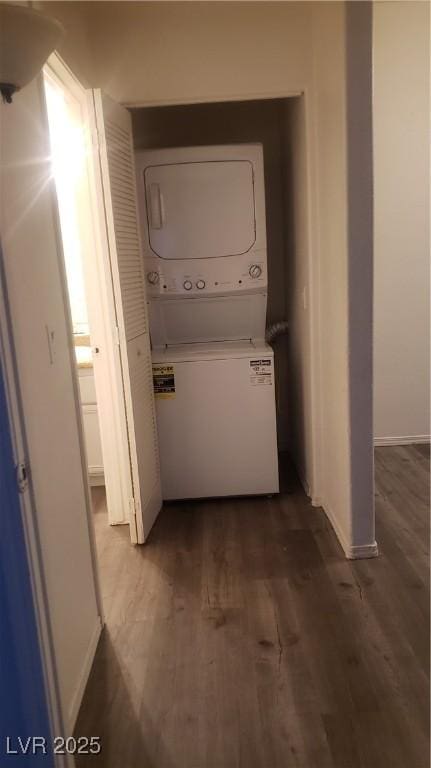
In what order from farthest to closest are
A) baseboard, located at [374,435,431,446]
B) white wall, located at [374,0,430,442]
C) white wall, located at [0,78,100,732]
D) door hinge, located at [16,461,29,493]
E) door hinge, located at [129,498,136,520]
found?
baseboard, located at [374,435,431,446]
white wall, located at [374,0,430,442]
door hinge, located at [129,498,136,520]
white wall, located at [0,78,100,732]
door hinge, located at [16,461,29,493]

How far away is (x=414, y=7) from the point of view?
9.88 ft

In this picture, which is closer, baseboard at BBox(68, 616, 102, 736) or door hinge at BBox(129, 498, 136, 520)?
baseboard at BBox(68, 616, 102, 736)

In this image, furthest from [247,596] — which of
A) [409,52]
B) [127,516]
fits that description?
[409,52]

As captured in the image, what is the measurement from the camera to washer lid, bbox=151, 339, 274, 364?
2.86 meters

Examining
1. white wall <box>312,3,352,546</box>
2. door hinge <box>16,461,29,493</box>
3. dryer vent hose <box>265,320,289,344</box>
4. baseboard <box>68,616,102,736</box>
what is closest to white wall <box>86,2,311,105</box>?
white wall <box>312,3,352,546</box>

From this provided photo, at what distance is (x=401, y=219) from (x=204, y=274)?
4.23 feet

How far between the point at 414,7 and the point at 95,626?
345 centimetres

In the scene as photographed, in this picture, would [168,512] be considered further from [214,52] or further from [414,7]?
[414,7]

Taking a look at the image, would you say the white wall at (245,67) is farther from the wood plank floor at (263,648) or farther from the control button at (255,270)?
the control button at (255,270)

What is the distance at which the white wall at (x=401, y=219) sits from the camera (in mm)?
3072

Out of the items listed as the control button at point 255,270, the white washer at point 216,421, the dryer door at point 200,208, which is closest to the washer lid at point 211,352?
the white washer at point 216,421

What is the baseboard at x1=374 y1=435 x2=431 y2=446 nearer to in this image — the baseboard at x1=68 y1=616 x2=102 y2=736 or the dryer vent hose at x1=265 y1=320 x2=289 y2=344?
the dryer vent hose at x1=265 y1=320 x2=289 y2=344

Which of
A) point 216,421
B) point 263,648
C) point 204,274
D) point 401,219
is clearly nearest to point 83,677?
point 263,648

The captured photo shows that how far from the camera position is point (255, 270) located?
9.67 feet
